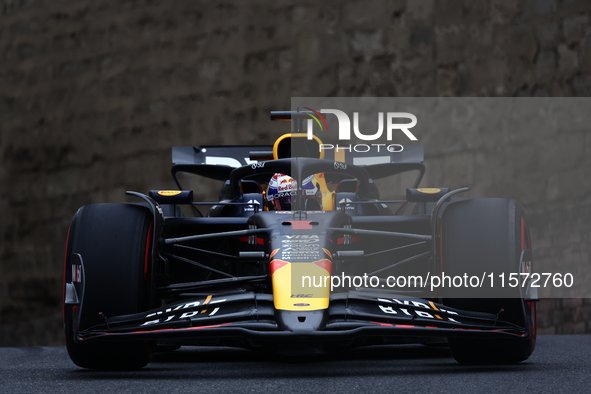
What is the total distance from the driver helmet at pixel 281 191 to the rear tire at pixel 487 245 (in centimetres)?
120

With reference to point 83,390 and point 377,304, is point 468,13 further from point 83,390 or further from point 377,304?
point 83,390

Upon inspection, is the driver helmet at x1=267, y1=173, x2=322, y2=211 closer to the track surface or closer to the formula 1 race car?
the formula 1 race car

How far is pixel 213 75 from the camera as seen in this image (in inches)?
299

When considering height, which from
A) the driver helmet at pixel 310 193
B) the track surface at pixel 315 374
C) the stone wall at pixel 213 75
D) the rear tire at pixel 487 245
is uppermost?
the stone wall at pixel 213 75

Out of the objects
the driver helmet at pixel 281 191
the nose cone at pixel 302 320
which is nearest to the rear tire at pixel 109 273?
the nose cone at pixel 302 320

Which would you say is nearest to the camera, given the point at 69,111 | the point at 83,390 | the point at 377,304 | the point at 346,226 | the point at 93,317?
the point at 83,390

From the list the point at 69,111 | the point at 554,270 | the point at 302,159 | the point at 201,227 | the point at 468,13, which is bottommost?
the point at 554,270

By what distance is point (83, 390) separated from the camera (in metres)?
2.67

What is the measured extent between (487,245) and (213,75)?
4.88 m

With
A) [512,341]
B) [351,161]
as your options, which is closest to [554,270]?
[351,161]

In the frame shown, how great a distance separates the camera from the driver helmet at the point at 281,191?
4.30m

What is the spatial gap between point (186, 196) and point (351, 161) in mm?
1925

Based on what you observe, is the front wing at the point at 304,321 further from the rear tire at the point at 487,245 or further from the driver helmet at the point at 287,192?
the driver helmet at the point at 287,192

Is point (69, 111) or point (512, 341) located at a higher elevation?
point (69, 111)
